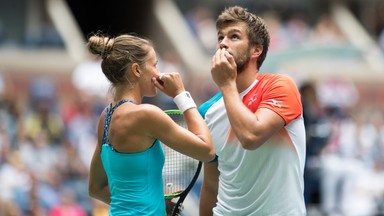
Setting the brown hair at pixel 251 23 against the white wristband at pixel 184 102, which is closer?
the white wristband at pixel 184 102

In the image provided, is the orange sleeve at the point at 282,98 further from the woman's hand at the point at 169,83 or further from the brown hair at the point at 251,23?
the woman's hand at the point at 169,83

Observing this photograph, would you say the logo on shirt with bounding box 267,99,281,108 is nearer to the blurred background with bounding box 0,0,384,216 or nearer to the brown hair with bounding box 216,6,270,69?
the brown hair with bounding box 216,6,270,69

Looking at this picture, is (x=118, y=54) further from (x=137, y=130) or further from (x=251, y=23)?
(x=251, y=23)

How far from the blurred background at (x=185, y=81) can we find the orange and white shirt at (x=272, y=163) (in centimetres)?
442

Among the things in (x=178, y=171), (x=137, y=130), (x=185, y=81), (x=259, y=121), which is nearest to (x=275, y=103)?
(x=259, y=121)

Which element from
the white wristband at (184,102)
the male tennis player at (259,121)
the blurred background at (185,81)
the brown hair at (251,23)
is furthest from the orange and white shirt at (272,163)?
the blurred background at (185,81)

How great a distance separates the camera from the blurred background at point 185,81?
11492 mm

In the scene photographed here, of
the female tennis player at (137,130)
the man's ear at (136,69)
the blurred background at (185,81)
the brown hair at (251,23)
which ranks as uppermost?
the brown hair at (251,23)

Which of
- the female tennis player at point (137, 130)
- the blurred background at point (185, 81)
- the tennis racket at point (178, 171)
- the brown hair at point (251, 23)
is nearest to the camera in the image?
the female tennis player at point (137, 130)

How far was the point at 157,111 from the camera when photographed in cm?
525

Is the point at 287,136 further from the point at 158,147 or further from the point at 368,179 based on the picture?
the point at 368,179

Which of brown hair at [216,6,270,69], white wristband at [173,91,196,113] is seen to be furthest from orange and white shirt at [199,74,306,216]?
white wristband at [173,91,196,113]

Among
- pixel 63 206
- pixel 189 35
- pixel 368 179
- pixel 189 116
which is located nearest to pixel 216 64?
pixel 189 116

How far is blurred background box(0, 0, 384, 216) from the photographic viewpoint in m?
11.5
